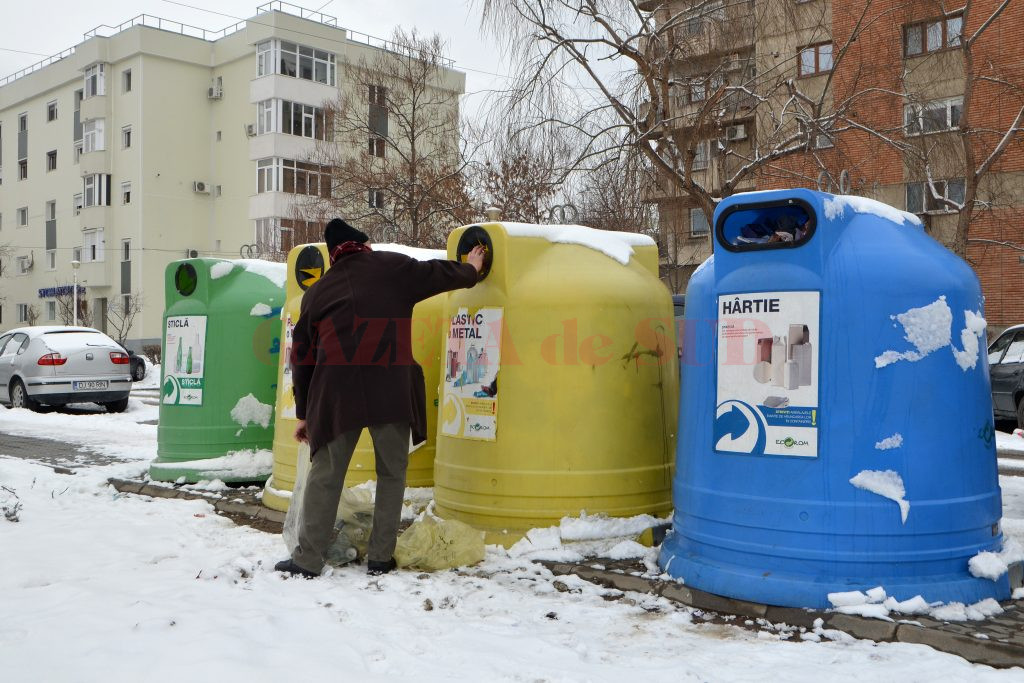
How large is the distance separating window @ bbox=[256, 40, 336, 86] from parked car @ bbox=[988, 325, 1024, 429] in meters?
30.3

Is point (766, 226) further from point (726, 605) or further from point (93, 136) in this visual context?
point (93, 136)

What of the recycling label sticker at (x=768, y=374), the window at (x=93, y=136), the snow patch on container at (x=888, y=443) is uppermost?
the window at (x=93, y=136)

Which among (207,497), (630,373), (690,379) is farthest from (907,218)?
(207,497)

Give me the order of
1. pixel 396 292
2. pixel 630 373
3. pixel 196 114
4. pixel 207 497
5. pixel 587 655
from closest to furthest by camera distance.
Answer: pixel 587 655, pixel 396 292, pixel 630 373, pixel 207 497, pixel 196 114

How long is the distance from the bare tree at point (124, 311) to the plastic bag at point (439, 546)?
119 feet

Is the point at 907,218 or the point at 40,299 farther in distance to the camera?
the point at 40,299

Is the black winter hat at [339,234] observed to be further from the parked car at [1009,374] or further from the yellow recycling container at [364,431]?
the parked car at [1009,374]

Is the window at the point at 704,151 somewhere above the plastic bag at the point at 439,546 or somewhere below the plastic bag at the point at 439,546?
above

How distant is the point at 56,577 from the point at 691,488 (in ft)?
10.1

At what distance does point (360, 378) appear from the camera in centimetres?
474

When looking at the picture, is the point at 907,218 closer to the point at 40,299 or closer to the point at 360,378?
the point at 360,378

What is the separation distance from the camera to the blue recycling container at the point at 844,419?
13.1 ft

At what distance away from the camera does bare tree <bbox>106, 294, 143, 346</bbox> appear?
128 feet

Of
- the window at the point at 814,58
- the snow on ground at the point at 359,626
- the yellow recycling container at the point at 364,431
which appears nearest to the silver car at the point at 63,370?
the yellow recycling container at the point at 364,431
